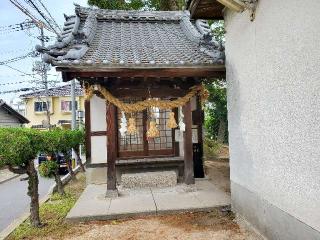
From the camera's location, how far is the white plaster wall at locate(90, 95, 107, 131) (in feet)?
36.4

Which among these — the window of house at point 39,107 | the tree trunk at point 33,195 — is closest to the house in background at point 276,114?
the tree trunk at point 33,195

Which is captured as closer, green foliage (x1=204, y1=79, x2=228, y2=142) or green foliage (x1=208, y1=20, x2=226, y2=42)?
green foliage (x1=208, y1=20, x2=226, y2=42)

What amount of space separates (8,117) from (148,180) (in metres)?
28.0

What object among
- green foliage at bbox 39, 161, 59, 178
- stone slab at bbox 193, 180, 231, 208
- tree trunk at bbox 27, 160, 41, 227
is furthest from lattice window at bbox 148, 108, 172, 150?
tree trunk at bbox 27, 160, 41, 227

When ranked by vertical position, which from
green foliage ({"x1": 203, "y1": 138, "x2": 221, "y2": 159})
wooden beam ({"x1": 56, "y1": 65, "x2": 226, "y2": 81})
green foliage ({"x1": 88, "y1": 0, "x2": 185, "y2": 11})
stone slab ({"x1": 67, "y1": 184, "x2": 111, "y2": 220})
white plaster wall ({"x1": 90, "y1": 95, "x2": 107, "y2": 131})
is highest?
green foliage ({"x1": 88, "y1": 0, "x2": 185, "y2": 11})

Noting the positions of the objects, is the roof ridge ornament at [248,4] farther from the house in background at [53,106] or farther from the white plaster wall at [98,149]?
the house in background at [53,106]

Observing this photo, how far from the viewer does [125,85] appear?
9.08 m

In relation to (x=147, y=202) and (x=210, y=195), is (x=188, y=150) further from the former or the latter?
(x=147, y=202)

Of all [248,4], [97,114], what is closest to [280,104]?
[248,4]

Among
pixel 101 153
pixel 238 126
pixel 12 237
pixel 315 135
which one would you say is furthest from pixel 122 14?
pixel 315 135

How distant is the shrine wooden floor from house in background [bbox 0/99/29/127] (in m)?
25.1

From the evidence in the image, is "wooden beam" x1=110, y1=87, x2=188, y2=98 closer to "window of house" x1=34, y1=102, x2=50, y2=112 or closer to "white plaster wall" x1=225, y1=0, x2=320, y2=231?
"white plaster wall" x1=225, y1=0, x2=320, y2=231

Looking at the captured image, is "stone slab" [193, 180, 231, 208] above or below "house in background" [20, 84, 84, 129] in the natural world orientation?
below

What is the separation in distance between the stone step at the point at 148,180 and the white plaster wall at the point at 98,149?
5.70ft
